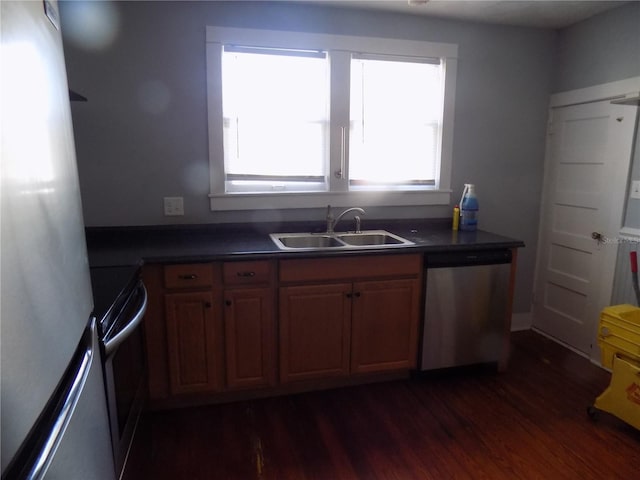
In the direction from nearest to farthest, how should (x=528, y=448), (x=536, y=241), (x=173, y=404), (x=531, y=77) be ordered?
(x=528, y=448) → (x=173, y=404) → (x=531, y=77) → (x=536, y=241)

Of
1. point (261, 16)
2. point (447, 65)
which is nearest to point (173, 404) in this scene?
point (261, 16)

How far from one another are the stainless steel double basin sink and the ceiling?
1414mm

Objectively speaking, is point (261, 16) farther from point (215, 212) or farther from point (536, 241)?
point (536, 241)

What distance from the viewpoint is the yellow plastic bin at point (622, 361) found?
2.08m

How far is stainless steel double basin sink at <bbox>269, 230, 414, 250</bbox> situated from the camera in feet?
8.71

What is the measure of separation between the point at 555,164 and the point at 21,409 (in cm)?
351

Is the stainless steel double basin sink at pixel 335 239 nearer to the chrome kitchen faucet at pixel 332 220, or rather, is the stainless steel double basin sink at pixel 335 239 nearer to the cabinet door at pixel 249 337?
the chrome kitchen faucet at pixel 332 220

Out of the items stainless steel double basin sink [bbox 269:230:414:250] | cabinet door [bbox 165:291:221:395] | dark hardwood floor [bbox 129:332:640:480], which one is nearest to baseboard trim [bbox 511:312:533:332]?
dark hardwood floor [bbox 129:332:640:480]

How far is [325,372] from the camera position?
2445 mm

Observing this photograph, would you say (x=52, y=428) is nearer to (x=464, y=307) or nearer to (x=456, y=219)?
(x=464, y=307)

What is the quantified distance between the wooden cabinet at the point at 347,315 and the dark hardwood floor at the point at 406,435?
0.21 metres

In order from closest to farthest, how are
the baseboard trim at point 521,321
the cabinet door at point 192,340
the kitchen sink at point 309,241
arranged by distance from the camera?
the cabinet door at point 192,340 → the kitchen sink at point 309,241 → the baseboard trim at point 521,321

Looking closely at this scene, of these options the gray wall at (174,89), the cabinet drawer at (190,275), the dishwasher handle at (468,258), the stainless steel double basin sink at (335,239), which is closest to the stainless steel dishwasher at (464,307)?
the dishwasher handle at (468,258)

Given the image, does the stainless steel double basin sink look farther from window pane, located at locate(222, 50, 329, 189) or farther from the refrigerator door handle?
the refrigerator door handle
